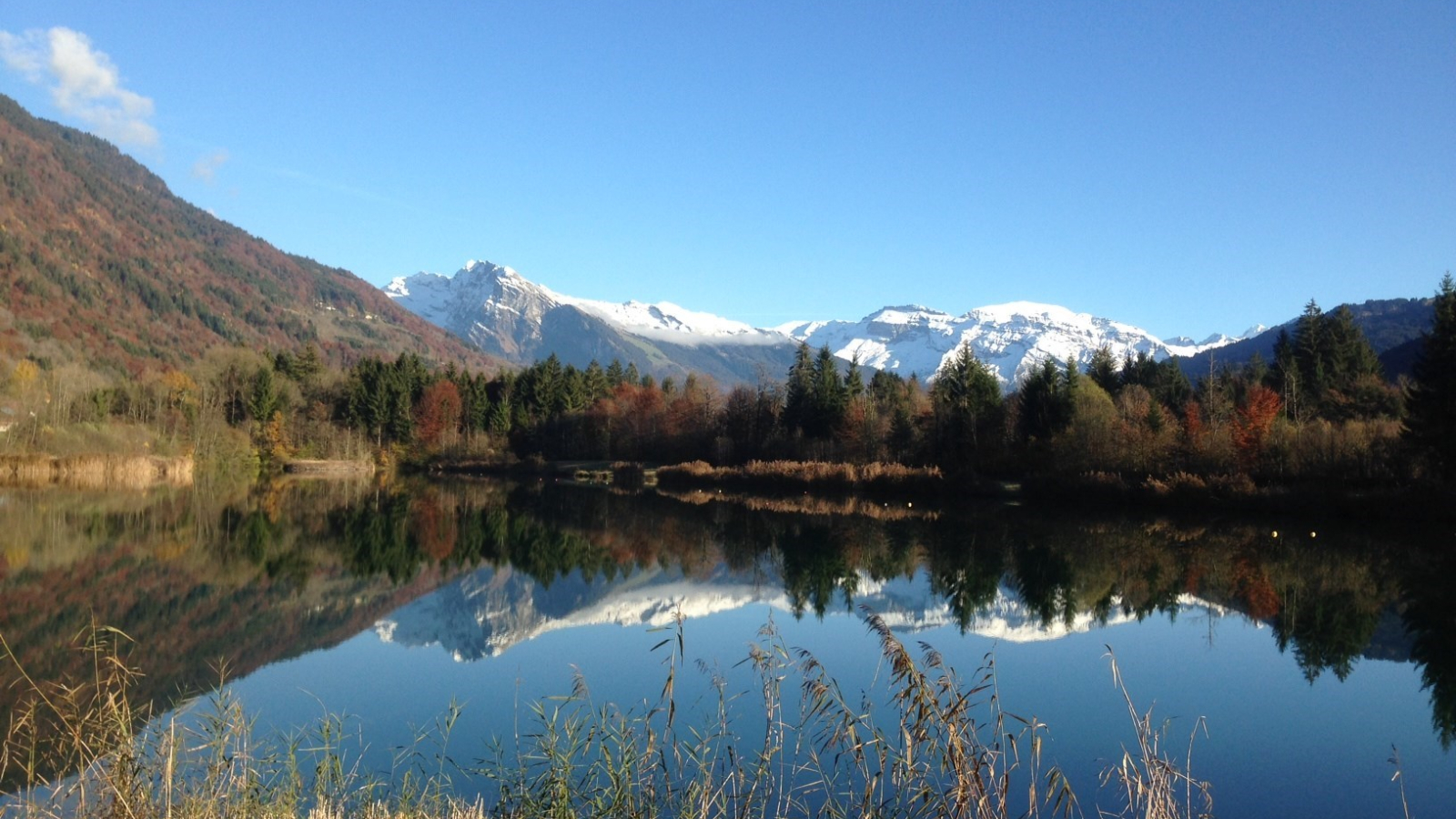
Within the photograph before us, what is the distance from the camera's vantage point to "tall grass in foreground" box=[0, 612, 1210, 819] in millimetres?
5590

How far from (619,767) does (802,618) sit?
999 centimetres

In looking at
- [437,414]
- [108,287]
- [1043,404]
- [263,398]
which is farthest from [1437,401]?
[108,287]

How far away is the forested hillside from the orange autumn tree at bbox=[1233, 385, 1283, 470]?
8268cm

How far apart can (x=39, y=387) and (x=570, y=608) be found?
135ft

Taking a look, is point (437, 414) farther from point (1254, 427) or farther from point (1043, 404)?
point (1254, 427)

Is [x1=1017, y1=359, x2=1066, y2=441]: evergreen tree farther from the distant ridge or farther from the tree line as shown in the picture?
the distant ridge

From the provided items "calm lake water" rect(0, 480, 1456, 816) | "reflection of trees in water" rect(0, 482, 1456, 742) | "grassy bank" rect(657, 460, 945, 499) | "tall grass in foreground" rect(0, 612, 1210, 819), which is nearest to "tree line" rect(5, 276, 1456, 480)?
"grassy bank" rect(657, 460, 945, 499)

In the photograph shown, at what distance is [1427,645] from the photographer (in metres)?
14.4

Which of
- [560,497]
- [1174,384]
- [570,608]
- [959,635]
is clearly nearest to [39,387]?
[560,497]

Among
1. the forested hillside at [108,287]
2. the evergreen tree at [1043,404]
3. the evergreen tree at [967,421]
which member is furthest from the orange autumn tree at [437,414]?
the evergreen tree at [1043,404]

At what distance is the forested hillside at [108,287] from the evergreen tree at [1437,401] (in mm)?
87502

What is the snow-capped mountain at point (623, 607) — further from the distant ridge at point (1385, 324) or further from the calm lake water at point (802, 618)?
the distant ridge at point (1385, 324)

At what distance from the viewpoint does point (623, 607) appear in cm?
1783

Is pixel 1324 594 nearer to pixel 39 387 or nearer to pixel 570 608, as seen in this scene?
pixel 570 608
